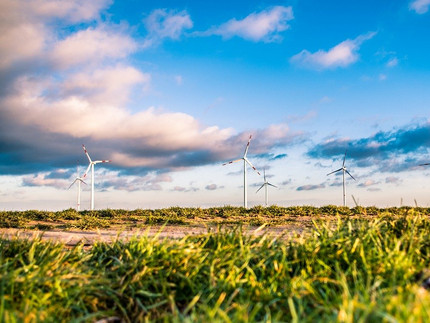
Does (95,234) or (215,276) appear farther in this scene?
(95,234)

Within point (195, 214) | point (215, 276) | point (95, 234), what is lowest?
point (215, 276)

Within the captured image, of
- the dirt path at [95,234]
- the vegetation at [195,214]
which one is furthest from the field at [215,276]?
the vegetation at [195,214]

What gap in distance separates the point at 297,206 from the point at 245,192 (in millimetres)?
17644

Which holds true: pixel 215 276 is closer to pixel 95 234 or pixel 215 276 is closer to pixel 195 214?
pixel 95 234

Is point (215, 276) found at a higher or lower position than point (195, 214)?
lower

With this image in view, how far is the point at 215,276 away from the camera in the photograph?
5883 mm

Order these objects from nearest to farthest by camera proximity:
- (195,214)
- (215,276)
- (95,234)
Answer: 1. (215,276)
2. (95,234)
3. (195,214)

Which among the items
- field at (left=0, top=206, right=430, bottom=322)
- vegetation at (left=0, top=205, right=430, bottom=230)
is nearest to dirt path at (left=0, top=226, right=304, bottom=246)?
field at (left=0, top=206, right=430, bottom=322)

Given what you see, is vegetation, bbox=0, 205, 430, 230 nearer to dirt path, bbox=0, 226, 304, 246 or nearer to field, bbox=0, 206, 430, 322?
dirt path, bbox=0, 226, 304, 246

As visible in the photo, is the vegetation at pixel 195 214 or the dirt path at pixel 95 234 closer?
the dirt path at pixel 95 234

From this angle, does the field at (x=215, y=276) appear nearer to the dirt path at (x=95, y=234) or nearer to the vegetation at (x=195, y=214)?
the dirt path at (x=95, y=234)

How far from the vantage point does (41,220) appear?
22.0m

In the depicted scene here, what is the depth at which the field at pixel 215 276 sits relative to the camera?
5.02m

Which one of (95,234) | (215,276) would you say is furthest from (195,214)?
(215,276)
